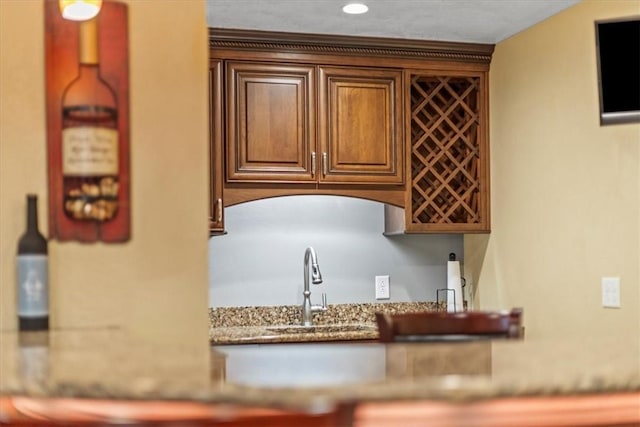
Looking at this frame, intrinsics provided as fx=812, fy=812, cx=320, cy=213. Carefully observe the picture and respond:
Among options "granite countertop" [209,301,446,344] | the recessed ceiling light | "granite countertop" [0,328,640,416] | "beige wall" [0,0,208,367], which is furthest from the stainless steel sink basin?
"granite countertop" [0,328,640,416]

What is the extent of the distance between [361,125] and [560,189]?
103 cm

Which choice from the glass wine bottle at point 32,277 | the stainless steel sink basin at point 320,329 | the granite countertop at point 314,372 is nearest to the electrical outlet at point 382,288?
the stainless steel sink basin at point 320,329

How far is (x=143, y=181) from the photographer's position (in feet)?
7.26

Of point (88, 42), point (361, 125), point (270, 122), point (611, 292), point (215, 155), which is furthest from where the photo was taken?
point (361, 125)

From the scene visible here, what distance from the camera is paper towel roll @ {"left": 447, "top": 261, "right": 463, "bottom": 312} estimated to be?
4.34 m

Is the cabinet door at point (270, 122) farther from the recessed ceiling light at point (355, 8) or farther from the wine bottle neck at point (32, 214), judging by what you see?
the wine bottle neck at point (32, 214)

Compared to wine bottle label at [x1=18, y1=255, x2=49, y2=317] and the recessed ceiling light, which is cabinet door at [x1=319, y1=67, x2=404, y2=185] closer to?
the recessed ceiling light

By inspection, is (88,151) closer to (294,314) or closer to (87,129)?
(87,129)

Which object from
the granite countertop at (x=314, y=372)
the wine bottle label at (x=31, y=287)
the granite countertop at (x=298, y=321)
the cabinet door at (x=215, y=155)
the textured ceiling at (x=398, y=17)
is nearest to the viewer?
the granite countertop at (x=314, y=372)

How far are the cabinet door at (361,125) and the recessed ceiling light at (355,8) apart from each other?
1.59ft

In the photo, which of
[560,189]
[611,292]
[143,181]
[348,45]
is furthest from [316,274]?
[143,181]

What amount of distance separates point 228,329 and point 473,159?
5.15ft

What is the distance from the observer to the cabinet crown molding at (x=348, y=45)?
12.8 ft

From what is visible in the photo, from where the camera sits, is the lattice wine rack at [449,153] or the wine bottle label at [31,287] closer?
the wine bottle label at [31,287]
